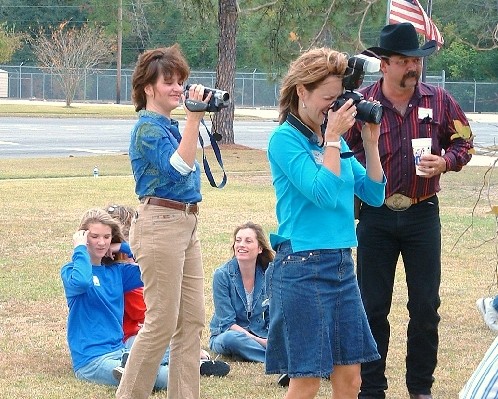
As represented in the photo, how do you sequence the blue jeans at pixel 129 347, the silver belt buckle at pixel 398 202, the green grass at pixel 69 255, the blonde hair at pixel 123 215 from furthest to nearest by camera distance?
the blonde hair at pixel 123 215, the blue jeans at pixel 129 347, the green grass at pixel 69 255, the silver belt buckle at pixel 398 202

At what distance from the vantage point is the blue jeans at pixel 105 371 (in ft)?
19.4

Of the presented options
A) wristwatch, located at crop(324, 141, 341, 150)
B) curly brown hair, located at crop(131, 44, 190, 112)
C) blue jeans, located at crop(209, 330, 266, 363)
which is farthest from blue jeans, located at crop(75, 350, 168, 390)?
wristwatch, located at crop(324, 141, 341, 150)

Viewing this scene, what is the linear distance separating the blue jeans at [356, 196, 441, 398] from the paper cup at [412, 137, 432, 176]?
0.82 ft

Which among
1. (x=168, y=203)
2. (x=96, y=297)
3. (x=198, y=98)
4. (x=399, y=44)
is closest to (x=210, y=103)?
(x=198, y=98)

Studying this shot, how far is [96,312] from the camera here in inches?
243

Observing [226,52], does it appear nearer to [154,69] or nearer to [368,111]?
[154,69]

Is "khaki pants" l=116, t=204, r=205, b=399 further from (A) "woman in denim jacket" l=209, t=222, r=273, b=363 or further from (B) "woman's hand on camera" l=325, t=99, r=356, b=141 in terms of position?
(A) "woman in denim jacket" l=209, t=222, r=273, b=363

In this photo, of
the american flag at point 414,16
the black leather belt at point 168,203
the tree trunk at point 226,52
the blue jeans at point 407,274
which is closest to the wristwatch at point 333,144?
the black leather belt at point 168,203

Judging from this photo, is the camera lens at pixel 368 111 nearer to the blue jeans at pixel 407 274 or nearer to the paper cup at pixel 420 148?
the paper cup at pixel 420 148

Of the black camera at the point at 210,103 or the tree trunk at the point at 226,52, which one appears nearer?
the black camera at the point at 210,103

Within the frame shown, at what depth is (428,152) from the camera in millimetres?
5289

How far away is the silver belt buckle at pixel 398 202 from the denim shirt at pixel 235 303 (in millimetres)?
1729

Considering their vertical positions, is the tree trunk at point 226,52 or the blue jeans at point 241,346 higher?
the tree trunk at point 226,52

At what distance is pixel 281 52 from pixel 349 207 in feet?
68.5
